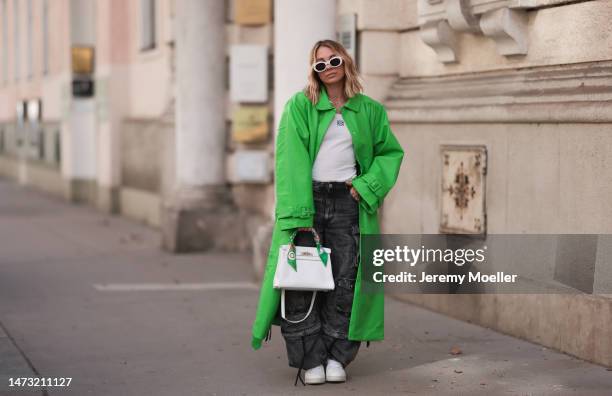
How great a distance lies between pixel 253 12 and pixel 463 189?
4.65 meters

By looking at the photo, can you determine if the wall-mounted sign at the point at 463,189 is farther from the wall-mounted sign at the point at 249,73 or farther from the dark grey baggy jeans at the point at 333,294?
the wall-mounted sign at the point at 249,73

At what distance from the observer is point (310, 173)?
6367mm

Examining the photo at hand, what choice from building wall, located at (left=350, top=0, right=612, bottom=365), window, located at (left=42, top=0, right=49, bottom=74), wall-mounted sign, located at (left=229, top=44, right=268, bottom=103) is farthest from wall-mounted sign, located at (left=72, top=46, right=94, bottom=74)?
building wall, located at (left=350, top=0, right=612, bottom=365)

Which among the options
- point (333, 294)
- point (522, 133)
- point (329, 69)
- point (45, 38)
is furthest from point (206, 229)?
point (45, 38)

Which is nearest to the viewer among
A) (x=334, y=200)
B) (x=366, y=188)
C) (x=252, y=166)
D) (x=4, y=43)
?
(x=366, y=188)

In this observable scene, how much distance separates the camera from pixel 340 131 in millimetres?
6484

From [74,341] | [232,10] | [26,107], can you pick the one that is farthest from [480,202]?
[26,107]

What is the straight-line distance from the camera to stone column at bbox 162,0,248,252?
12945mm

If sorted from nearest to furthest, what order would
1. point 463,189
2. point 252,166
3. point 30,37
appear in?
point 463,189 < point 252,166 < point 30,37

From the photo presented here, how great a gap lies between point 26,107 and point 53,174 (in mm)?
5169

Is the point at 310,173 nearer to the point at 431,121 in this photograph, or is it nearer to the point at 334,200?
the point at 334,200

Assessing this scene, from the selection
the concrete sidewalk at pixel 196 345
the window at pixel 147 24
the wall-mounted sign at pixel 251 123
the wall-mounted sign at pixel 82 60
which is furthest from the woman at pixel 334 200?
the wall-mounted sign at pixel 82 60

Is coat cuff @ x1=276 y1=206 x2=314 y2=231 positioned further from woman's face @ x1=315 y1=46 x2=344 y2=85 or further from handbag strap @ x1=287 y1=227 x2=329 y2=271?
woman's face @ x1=315 y1=46 x2=344 y2=85

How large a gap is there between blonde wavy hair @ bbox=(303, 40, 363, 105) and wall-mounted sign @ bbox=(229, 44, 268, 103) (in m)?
5.78
